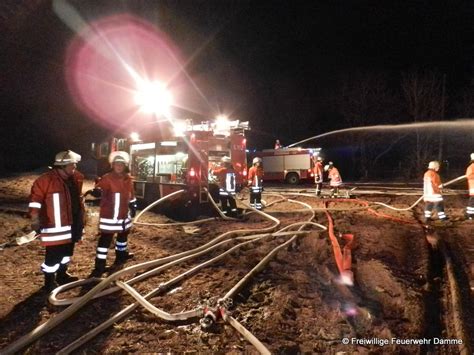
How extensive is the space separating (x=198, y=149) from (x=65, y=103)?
27028 millimetres

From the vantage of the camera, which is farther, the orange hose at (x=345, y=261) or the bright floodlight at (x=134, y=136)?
the bright floodlight at (x=134, y=136)

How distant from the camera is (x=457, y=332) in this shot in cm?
323

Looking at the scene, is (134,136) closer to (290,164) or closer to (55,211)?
(55,211)

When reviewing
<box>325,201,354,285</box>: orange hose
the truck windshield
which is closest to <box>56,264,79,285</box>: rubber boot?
<box>325,201,354,285</box>: orange hose

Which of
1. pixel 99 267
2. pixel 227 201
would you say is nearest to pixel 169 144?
pixel 227 201

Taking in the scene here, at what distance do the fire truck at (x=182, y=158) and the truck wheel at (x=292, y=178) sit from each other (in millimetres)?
11253

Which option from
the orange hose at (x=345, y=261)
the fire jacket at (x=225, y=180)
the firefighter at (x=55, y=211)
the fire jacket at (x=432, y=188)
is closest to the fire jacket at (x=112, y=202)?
the firefighter at (x=55, y=211)

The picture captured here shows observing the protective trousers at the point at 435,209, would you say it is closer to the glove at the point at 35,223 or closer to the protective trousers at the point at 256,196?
the protective trousers at the point at 256,196

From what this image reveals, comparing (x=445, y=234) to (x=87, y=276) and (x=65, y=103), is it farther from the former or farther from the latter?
(x=65, y=103)

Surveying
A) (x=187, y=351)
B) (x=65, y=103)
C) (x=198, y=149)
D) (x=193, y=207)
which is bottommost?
(x=187, y=351)

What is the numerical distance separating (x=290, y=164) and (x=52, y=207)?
18.5m

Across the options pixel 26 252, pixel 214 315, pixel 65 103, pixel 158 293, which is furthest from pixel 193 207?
pixel 65 103

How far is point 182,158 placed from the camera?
28.3ft

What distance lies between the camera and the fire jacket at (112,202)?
15.9 ft
